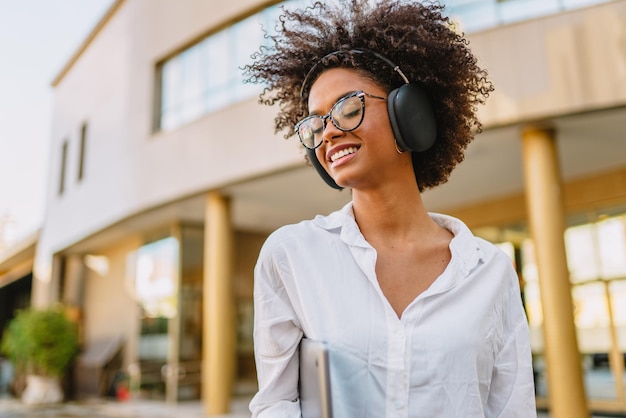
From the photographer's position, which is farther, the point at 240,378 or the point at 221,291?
the point at 240,378

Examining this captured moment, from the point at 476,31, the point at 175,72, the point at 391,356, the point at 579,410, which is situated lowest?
the point at 579,410

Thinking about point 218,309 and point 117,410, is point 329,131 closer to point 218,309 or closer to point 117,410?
point 218,309

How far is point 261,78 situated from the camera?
1.73m

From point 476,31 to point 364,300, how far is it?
7.21 m

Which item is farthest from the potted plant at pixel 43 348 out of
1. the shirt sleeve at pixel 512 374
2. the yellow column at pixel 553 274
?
the shirt sleeve at pixel 512 374

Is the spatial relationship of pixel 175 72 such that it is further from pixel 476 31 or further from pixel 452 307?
pixel 452 307

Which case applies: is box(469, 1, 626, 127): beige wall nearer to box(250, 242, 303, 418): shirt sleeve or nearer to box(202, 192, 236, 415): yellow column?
box(202, 192, 236, 415): yellow column

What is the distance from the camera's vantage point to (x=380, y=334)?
117 centimetres

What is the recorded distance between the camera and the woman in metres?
1.16

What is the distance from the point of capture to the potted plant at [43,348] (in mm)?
13625

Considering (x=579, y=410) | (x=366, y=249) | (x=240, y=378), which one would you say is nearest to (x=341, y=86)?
(x=366, y=249)

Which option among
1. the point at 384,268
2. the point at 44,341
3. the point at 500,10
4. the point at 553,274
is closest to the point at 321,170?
the point at 384,268

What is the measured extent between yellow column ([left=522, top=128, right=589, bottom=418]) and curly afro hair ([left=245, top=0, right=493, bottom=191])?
19.5 ft

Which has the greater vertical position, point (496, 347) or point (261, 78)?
point (261, 78)
